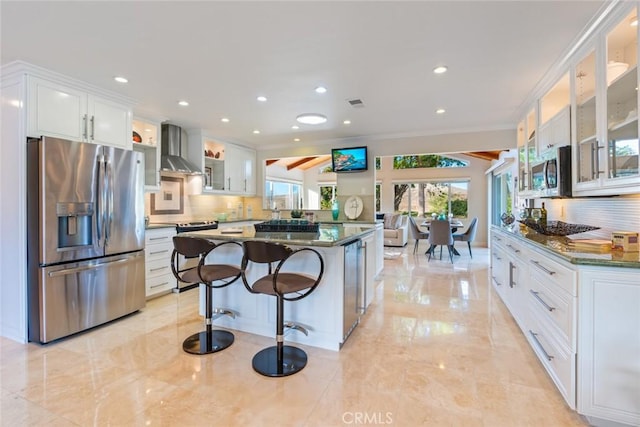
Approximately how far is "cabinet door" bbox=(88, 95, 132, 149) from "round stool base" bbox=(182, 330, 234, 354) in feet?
7.56

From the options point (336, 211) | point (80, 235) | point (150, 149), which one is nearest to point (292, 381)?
point (80, 235)

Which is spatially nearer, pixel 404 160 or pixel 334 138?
pixel 334 138

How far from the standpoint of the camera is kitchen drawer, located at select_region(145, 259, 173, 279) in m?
3.88

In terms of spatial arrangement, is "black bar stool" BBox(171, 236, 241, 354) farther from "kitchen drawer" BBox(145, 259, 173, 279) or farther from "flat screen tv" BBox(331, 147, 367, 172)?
"flat screen tv" BBox(331, 147, 367, 172)

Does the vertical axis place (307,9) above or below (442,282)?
above

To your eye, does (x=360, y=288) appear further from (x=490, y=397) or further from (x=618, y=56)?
(x=618, y=56)

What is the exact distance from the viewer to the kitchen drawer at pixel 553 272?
1.72 meters

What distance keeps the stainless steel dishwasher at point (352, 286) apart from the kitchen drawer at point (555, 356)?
143 centimetres

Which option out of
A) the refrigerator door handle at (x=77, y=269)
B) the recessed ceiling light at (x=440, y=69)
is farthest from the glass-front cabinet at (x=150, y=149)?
the recessed ceiling light at (x=440, y=69)

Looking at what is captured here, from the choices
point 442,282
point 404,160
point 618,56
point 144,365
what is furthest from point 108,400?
point 404,160

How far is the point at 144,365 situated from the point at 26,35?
2.59 meters

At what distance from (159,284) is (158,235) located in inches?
25.7

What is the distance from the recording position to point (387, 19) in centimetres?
207

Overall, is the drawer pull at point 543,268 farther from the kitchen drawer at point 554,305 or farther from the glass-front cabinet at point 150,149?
the glass-front cabinet at point 150,149
